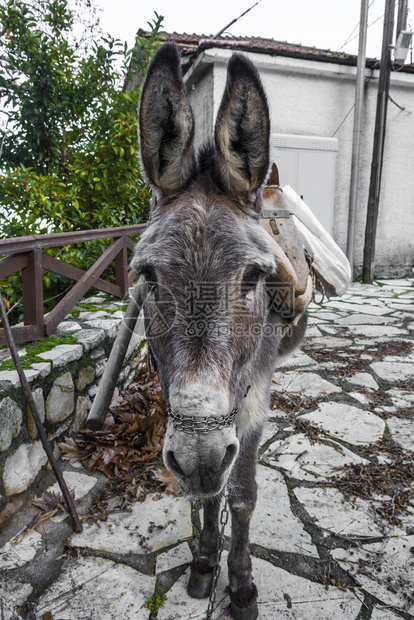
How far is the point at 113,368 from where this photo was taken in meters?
2.60

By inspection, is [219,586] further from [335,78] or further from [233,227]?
[335,78]

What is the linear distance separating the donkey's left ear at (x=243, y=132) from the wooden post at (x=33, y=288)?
6.58 ft

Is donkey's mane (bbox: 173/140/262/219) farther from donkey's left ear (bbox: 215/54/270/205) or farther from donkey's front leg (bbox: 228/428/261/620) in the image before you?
donkey's front leg (bbox: 228/428/261/620)

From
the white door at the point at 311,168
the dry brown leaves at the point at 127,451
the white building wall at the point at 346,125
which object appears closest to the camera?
the dry brown leaves at the point at 127,451

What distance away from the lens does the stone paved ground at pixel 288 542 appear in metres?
1.88

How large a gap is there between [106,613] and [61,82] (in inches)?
233

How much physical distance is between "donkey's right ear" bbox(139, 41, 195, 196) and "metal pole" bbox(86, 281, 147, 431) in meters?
0.98

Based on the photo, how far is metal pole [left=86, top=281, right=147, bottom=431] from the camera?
2.48 m

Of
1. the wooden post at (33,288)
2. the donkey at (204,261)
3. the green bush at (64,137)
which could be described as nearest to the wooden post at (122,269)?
the green bush at (64,137)

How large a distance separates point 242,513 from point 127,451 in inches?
54.0

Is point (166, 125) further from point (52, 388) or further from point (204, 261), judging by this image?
point (52, 388)

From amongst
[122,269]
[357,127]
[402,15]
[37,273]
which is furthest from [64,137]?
[402,15]

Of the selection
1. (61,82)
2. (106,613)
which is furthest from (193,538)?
(61,82)

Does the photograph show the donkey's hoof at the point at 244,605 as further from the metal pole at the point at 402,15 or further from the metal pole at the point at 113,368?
the metal pole at the point at 402,15
